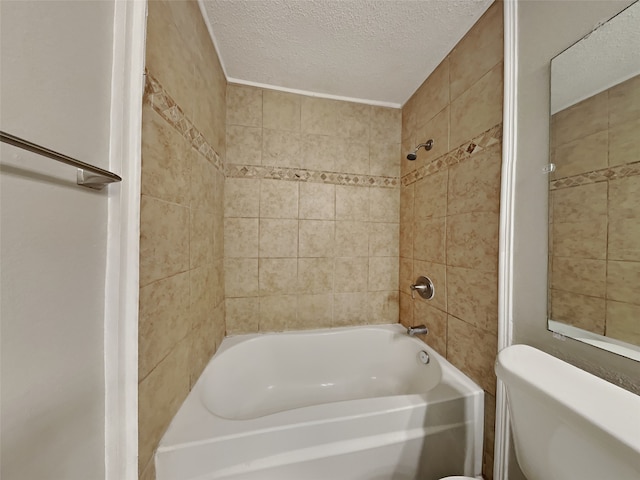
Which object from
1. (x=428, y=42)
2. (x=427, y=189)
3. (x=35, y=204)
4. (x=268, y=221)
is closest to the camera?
(x=35, y=204)

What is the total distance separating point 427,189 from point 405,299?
0.76 meters

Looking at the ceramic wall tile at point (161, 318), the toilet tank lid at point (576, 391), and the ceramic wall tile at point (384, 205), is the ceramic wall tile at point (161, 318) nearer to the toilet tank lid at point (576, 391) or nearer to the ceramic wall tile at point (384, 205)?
the toilet tank lid at point (576, 391)

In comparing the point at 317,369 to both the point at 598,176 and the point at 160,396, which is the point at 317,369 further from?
the point at 598,176

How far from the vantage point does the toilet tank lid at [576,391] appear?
0.40 meters

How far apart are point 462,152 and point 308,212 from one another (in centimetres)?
91

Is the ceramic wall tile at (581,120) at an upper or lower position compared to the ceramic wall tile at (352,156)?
lower

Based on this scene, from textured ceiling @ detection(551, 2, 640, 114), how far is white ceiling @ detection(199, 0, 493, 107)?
51 cm

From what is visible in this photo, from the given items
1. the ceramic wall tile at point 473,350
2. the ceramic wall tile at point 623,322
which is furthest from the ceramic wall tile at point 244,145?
the ceramic wall tile at point 623,322

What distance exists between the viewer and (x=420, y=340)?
4.35 feet

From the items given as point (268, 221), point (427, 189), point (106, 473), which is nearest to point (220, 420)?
point (106, 473)

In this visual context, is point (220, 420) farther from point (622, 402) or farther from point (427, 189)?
point (427, 189)

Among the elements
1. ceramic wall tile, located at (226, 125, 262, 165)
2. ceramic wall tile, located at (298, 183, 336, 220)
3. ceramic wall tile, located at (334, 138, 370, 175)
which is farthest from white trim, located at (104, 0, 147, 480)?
ceramic wall tile, located at (334, 138, 370, 175)

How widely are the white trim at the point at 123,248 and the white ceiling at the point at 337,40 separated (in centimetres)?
66

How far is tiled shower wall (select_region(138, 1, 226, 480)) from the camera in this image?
615 millimetres
